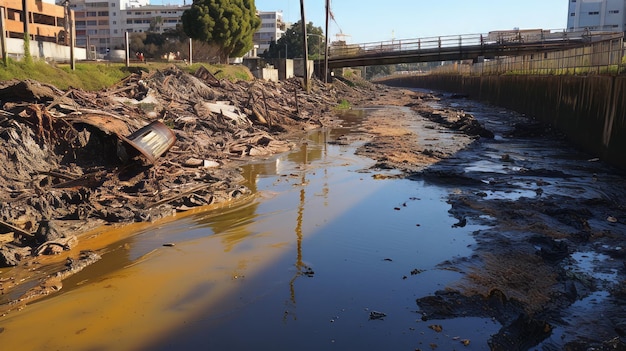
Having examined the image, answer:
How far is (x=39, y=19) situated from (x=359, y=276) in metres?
63.6

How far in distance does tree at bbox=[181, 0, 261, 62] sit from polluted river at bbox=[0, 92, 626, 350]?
89.2ft

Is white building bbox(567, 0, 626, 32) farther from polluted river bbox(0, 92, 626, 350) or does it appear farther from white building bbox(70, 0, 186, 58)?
polluted river bbox(0, 92, 626, 350)

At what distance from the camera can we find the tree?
116 ft

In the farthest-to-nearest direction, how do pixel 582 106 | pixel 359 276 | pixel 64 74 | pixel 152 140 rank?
pixel 64 74 < pixel 582 106 < pixel 152 140 < pixel 359 276

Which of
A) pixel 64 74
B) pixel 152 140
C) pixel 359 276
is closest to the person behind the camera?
pixel 359 276

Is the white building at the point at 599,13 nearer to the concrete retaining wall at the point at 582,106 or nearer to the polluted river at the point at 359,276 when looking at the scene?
the concrete retaining wall at the point at 582,106

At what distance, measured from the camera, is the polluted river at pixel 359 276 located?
4855 millimetres

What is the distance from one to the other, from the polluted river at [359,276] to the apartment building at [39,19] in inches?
1990

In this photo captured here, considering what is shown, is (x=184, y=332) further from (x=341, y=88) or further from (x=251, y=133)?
(x=341, y=88)

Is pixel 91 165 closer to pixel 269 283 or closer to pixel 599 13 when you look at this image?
pixel 269 283

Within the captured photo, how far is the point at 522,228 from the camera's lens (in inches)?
314

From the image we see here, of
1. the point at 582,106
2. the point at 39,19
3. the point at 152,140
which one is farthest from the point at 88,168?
the point at 39,19

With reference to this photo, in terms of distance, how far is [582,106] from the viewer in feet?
55.0

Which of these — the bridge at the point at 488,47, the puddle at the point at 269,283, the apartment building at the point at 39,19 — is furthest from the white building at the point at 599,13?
the puddle at the point at 269,283
